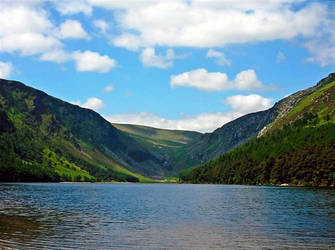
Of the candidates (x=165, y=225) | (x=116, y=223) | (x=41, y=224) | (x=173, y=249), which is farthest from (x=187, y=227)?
(x=41, y=224)

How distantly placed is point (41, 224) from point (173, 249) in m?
28.0

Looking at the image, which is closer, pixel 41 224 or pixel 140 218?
pixel 41 224

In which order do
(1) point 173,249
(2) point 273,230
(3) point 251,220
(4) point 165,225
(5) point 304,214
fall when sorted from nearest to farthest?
1. (1) point 173,249
2. (2) point 273,230
3. (4) point 165,225
4. (3) point 251,220
5. (5) point 304,214

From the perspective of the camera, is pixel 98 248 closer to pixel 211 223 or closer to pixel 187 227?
pixel 187 227

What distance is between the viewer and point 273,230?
60.6m

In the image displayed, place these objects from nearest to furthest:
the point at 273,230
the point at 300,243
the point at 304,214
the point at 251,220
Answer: the point at 300,243 < the point at 273,230 < the point at 251,220 < the point at 304,214

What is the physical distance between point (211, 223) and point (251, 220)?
27.6 ft

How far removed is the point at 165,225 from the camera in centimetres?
6569

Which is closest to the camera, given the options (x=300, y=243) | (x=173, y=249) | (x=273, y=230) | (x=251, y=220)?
(x=173, y=249)

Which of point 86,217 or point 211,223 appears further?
point 86,217

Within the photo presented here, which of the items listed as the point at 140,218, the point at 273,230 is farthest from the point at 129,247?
the point at 140,218

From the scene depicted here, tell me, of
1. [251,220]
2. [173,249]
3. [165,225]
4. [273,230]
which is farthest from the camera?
[251,220]

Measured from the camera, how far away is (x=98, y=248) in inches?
1786

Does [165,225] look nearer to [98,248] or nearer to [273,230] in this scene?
[273,230]
